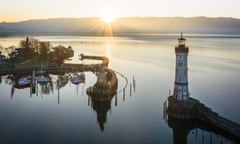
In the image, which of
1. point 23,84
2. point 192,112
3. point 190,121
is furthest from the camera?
point 23,84

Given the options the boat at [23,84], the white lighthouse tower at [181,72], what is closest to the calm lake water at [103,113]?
the boat at [23,84]

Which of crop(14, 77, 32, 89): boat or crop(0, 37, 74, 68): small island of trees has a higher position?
crop(0, 37, 74, 68): small island of trees

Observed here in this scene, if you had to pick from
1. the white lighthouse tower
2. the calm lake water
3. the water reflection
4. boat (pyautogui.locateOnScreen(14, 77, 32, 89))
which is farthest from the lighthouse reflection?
boat (pyautogui.locateOnScreen(14, 77, 32, 89))

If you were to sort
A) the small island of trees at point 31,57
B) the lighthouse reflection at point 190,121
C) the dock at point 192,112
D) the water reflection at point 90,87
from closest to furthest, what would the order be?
the lighthouse reflection at point 190,121 → the dock at point 192,112 → the water reflection at point 90,87 → the small island of trees at point 31,57

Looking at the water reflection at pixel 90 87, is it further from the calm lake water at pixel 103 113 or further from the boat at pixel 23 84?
the calm lake water at pixel 103 113

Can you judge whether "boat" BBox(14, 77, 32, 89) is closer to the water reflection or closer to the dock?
the water reflection

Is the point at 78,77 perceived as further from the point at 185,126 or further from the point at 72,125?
the point at 185,126

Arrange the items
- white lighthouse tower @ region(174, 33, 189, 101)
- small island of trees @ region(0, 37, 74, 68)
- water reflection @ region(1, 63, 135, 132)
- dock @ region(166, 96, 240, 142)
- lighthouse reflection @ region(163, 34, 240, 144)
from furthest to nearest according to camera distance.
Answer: small island of trees @ region(0, 37, 74, 68)
water reflection @ region(1, 63, 135, 132)
white lighthouse tower @ region(174, 33, 189, 101)
dock @ region(166, 96, 240, 142)
lighthouse reflection @ region(163, 34, 240, 144)

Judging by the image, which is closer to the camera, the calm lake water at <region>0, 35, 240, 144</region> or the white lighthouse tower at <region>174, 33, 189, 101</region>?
the calm lake water at <region>0, 35, 240, 144</region>

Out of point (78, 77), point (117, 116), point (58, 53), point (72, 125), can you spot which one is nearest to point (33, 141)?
point (72, 125)

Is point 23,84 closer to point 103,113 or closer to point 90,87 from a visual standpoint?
point 90,87

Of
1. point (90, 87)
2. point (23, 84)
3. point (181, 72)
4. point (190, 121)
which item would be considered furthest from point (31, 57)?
point (190, 121)
